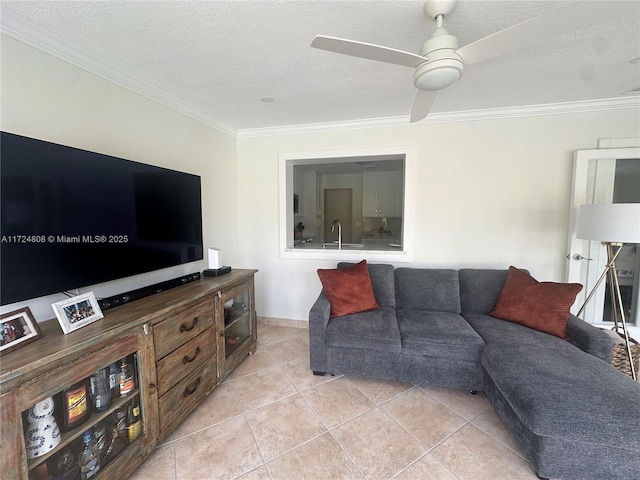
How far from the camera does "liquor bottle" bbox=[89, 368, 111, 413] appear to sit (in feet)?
4.24

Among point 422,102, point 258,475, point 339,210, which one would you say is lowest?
point 258,475

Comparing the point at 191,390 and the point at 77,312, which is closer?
the point at 77,312

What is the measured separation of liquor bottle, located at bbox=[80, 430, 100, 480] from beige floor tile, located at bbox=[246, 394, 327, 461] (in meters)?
0.81

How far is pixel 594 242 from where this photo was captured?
2555 mm

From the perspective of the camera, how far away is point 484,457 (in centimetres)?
156

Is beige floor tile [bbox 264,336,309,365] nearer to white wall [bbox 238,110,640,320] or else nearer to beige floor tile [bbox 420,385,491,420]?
white wall [bbox 238,110,640,320]

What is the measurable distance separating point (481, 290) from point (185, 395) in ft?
8.54

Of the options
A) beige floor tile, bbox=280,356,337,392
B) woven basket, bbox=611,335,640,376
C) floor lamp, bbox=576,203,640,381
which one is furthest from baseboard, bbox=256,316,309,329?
floor lamp, bbox=576,203,640,381

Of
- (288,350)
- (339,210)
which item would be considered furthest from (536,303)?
(339,210)

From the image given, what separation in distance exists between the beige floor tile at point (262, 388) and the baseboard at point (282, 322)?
946mm

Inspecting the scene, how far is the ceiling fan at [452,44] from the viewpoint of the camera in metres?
1.07

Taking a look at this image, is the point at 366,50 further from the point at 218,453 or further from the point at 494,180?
the point at 218,453

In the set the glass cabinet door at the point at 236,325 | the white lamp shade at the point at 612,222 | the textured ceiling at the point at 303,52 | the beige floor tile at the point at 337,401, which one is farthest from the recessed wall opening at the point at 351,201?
the beige floor tile at the point at 337,401

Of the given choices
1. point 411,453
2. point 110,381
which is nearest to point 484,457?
point 411,453
